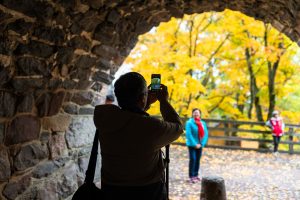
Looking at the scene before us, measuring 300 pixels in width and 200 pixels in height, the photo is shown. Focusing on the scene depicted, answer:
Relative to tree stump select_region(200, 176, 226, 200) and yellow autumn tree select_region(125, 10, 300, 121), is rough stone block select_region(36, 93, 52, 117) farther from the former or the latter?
yellow autumn tree select_region(125, 10, 300, 121)

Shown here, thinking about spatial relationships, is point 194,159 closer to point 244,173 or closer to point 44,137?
point 244,173

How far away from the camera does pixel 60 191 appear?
3.57 metres

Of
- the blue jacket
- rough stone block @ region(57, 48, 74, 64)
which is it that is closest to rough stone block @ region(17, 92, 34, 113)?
rough stone block @ region(57, 48, 74, 64)

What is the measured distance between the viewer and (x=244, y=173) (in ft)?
24.0

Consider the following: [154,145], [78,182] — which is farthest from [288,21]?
[78,182]

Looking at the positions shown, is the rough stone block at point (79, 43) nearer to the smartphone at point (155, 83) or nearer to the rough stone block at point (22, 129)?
the rough stone block at point (22, 129)

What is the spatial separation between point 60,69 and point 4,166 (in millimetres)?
1081

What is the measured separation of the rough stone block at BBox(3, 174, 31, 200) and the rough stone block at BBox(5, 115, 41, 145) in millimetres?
356

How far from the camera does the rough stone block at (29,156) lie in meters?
2.83

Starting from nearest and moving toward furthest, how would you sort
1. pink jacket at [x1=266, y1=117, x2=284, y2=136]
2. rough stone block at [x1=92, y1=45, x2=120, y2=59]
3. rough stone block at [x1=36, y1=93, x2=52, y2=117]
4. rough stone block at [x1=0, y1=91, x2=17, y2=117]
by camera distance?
rough stone block at [x1=0, y1=91, x2=17, y2=117] → rough stone block at [x1=36, y1=93, x2=52, y2=117] → rough stone block at [x1=92, y1=45, x2=120, y2=59] → pink jacket at [x1=266, y1=117, x2=284, y2=136]

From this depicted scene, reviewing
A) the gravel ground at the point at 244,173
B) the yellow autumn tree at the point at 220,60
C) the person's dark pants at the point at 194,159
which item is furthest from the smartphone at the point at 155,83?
the yellow autumn tree at the point at 220,60

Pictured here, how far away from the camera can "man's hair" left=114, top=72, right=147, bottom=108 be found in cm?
174

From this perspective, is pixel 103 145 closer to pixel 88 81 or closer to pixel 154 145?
pixel 154 145

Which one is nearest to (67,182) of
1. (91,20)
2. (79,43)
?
(79,43)
